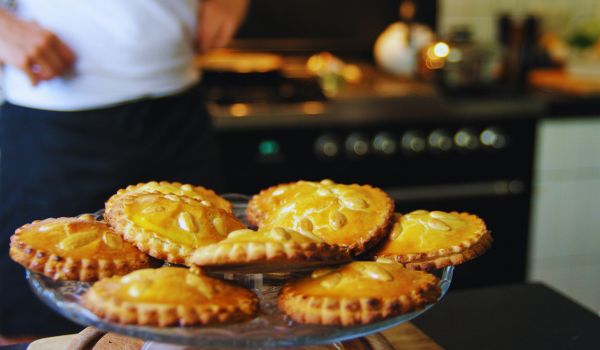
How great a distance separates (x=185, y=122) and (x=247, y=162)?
72 cm

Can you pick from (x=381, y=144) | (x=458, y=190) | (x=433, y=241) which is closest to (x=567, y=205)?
(x=458, y=190)

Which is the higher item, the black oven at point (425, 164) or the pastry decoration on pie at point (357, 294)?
the pastry decoration on pie at point (357, 294)

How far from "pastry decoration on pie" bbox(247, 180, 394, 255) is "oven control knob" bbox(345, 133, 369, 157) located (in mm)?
1346

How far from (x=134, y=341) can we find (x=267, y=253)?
310 mm

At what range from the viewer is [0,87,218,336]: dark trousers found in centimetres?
149

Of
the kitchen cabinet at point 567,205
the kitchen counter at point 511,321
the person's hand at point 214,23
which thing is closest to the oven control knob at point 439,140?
the kitchen cabinet at point 567,205

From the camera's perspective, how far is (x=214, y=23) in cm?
165

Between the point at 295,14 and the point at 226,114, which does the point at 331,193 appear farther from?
the point at 295,14

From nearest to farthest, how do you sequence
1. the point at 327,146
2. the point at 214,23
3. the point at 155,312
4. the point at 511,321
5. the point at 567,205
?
1. the point at 155,312
2. the point at 511,321
3. the point at 214,23
4. the point at 327,146
5. the point at 567,205

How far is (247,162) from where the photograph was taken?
2.28 meters

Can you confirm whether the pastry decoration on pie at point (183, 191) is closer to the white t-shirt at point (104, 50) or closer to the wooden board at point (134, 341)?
the wooden board at point (134, 341)

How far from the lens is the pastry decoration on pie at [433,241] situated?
0.84 meters

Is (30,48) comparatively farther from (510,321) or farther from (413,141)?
(413,141)

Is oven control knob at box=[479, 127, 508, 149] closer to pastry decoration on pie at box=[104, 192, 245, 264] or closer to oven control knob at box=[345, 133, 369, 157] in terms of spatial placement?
oven control knob at box=[345, 133, 369, 157]
